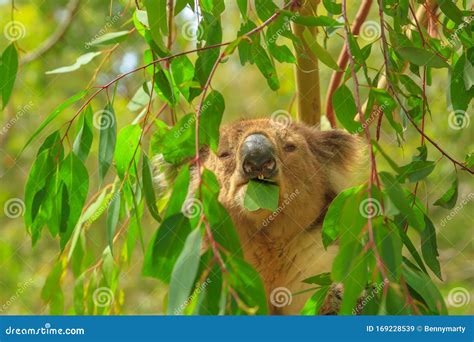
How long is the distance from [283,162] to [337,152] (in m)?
0.59

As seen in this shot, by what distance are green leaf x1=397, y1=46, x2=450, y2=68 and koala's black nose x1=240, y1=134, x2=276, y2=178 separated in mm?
765

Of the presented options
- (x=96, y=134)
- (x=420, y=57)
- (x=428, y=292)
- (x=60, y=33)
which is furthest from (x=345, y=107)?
(x=60, y=33)

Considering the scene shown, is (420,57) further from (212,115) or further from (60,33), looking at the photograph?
(60,33)

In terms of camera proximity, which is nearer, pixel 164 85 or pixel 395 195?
pixel 395 195

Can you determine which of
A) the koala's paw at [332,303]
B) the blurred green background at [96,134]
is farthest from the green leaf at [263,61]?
the blurred green background at [96,134]

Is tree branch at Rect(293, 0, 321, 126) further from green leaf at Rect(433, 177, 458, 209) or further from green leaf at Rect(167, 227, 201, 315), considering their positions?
green leaf at Rect(167, 227, 201, 315)

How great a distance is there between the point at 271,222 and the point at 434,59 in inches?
51.7

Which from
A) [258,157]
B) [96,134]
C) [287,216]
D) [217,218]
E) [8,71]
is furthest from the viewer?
[96,134]

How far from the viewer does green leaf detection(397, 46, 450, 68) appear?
76.7 inches

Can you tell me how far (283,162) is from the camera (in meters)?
2.95

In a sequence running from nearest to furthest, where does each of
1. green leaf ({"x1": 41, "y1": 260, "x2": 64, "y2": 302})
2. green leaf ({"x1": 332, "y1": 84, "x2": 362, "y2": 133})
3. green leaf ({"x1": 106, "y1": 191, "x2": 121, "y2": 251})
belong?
green leaf ({"x1": 106, "y1": 191, "x2": 121, "y2": 251}) → green leaf ({"x1": 332, "y1": 84, "x2": 362, "y2": 133}) → green leaf ({"x1": 41, "y1": 260, "x2": 64, "y2": 302})

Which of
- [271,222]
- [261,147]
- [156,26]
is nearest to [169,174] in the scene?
[271,222]

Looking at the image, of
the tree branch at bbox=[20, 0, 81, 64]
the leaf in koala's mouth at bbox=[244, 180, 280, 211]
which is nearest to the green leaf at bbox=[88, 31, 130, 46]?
the leaf in koala's mouth at bbox=[244, 180, 280, 211]

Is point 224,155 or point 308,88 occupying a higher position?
point 308,88
